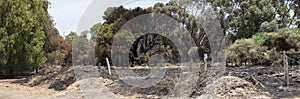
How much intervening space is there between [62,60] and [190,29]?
9.77m

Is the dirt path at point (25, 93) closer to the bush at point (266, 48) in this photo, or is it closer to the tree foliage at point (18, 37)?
the tree foliage at point (18, 37)

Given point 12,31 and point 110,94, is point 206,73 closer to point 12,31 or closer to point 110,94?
point 110,94


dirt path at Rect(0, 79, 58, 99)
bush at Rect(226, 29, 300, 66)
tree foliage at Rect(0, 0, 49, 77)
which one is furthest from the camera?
bush at Rect(226, 29, 300, 66)

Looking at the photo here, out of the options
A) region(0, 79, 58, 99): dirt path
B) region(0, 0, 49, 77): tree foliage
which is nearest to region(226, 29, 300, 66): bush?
region(0, 0, 49, 77): tree foliage

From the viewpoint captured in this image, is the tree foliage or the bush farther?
the bush

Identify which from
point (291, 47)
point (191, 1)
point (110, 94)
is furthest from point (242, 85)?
point (191, 1)

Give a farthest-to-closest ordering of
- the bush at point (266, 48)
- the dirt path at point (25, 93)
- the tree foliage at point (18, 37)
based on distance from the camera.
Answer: the bush at point (266, 48)
the tree foliage at point (18, 37)
the dirt path at point (25, 93)

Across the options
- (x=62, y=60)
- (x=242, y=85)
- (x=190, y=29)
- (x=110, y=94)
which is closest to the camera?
(x=242, y=85)

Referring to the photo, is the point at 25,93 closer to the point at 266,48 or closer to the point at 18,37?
the point at 18,37

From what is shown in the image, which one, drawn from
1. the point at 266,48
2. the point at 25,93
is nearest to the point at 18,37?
the point at 25,93

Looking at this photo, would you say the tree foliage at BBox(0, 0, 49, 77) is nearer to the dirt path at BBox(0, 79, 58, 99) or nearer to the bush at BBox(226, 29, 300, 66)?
the dirt path at BBox(0, 79, 58, 99)

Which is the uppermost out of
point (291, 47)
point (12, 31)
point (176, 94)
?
point (12, 31)

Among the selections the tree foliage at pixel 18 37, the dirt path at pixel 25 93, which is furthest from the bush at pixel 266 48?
the dirt path at pixel 25 93

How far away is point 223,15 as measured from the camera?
91.6ft
